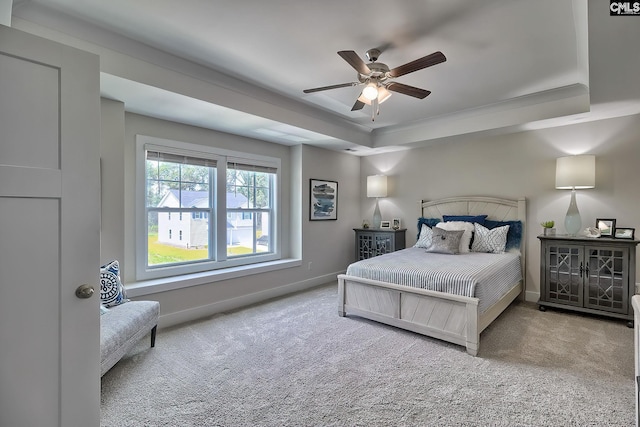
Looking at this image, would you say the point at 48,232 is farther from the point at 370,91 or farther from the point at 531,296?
the point at 531,296

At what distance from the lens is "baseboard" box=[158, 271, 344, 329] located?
131 inches

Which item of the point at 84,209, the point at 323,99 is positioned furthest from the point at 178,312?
the point at 323,99

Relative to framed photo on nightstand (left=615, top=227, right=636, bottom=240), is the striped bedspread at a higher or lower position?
lower

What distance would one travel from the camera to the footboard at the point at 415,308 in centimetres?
268

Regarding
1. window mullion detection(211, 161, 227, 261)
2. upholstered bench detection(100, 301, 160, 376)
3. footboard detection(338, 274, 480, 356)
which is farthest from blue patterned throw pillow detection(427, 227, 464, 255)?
upholstered bench detection(100, 301, 160, 376)

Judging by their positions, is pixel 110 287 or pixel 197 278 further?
pixel 197 278

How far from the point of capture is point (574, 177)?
11.7 feet

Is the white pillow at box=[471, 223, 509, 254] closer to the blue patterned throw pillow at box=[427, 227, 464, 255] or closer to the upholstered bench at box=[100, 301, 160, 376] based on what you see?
the blue patterned throw pillow at box=[427, 227, 464, 255]

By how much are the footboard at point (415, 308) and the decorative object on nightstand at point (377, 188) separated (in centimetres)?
231

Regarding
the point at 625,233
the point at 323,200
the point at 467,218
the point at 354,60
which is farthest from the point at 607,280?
the point at 323,200

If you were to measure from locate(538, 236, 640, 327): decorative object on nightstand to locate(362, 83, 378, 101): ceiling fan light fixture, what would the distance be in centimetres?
286

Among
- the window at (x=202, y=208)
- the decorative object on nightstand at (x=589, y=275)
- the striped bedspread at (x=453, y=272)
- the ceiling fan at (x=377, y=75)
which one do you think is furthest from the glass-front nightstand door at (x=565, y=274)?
the window at (x=202, y=208)

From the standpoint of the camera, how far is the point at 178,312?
3.39 m

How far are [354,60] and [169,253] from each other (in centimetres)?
303
